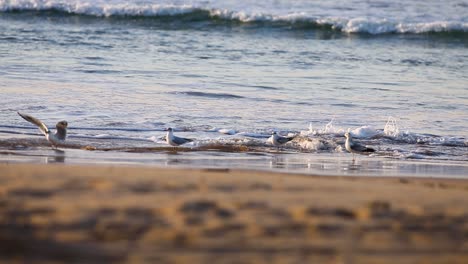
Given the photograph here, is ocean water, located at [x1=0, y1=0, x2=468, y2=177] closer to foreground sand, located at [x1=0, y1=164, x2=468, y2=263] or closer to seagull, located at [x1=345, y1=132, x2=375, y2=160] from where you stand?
seagull, located at [x1=345, y1=132, x2=375, y2=160]

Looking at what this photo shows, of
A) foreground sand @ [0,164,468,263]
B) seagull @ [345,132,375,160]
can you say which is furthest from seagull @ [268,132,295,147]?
foreground sand @ [0,164,468,263]

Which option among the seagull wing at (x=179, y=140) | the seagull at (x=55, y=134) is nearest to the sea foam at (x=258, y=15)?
Answer: the seagull wing at (x=179, y=140)

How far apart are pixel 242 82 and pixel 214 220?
908cm

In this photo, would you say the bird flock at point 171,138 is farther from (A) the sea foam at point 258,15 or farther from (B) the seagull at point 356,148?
(A) the sea foam at point 258,15

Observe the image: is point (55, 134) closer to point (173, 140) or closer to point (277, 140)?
point (173, 140)

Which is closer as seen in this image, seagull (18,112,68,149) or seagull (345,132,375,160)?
seagull (18,112,68,149)

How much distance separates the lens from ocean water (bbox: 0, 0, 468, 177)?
8.74 metres

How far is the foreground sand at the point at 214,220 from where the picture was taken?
3.73 m

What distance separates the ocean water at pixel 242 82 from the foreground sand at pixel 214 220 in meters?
2.17

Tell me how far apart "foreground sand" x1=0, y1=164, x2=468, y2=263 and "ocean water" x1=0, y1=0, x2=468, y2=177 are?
217cm

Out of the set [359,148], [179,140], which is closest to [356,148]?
[359,148]

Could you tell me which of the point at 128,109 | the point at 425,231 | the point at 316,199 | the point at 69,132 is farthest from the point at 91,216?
the point at 128,109

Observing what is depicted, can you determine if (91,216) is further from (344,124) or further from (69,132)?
(344,124)

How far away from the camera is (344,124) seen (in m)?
10.7
